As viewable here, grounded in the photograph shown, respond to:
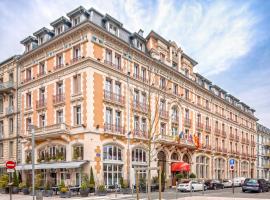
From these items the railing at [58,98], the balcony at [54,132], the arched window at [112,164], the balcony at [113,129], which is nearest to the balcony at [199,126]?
the balcony at [113,129]

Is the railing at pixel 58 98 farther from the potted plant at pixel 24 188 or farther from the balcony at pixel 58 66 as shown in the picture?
the potted plant at pixel 24 188

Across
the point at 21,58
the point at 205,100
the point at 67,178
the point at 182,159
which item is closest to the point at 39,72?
the point at 21,58

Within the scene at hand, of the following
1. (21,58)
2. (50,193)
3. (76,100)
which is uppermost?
(21,58)

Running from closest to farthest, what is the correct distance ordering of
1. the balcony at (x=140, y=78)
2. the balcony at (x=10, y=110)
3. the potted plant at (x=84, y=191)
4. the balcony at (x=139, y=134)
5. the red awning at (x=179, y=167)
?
the potted plant at (x=84, y=191)
the balcony at (x=139, y=134)
the balcony at (x=140, y=78)
the balcony at (x=10, y=110)
the red awning at (x=179, y=167)

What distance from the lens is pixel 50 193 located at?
2742cm

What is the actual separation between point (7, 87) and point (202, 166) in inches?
1110

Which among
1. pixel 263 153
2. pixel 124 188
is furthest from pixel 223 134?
pixel 124 188

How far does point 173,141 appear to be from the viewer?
39.2m

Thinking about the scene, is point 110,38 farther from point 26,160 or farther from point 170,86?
point 26,160

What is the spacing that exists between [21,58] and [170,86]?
Result: 1736 centimetres

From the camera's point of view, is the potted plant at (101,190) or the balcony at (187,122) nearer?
the potted plant at (101,190)

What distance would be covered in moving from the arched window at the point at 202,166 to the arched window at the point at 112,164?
1809cm

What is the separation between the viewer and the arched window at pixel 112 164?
30.5 meters

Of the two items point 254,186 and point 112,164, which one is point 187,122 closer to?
point 254,186
